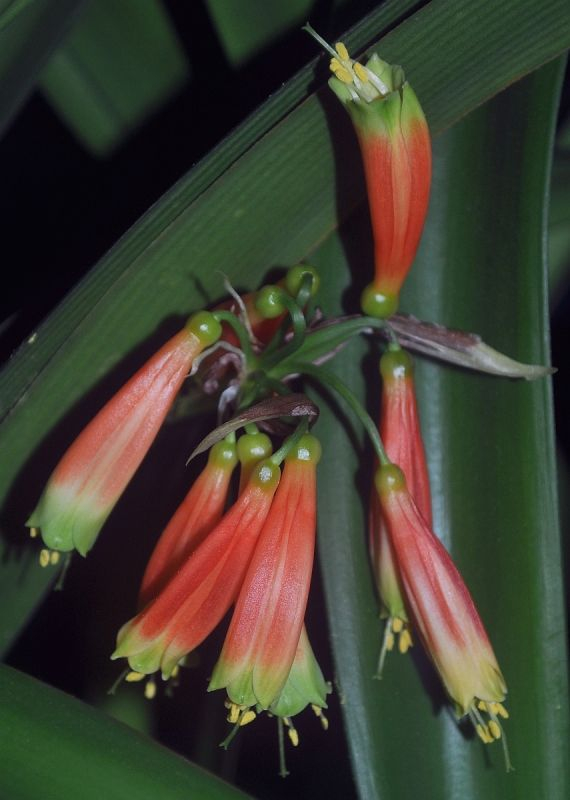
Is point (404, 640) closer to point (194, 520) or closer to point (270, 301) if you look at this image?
point (194, 520)

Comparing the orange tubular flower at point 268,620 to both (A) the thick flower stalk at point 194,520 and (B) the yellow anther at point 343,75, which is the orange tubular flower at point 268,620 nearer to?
(A) the thick flower stalk at point 194,520

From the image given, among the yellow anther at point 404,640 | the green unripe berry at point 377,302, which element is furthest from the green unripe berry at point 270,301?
the yellow anther at point 404,640

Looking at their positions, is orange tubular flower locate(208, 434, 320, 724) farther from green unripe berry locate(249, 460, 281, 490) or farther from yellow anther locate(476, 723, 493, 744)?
yellow anther locate(476, 723, 493, 744)

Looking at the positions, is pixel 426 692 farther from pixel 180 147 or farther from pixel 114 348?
pixel 180 147

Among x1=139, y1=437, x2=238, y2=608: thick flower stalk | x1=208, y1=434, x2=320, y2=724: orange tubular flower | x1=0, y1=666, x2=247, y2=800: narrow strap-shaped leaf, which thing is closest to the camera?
x1=0, y1=666, x2=247, y2=800: narrow strap-shaped leaf

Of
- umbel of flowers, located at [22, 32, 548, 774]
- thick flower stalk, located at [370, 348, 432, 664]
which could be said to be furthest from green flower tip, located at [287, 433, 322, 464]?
thick flower stalk, located at [370, 348, 432, 664]

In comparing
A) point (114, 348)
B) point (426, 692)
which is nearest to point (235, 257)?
point (114, 348)
